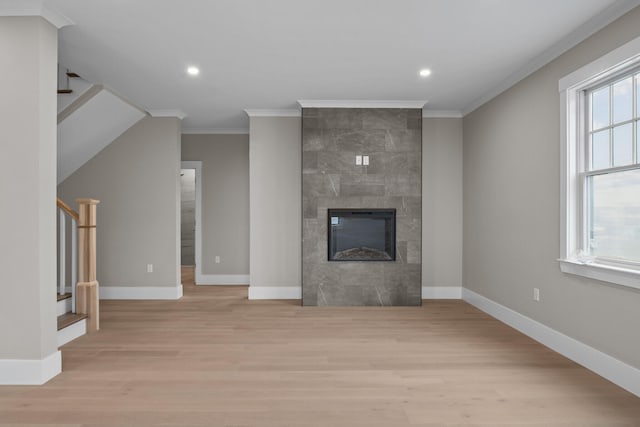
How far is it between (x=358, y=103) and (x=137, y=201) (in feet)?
10.8

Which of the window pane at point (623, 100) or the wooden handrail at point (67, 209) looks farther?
the wooden handrail at point (67, 209)

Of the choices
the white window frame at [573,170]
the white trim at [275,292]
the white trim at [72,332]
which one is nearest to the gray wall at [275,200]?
the white trim at [275,292]

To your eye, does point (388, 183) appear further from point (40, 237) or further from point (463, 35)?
point (40, 237)

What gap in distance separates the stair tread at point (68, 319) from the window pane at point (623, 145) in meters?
4.61

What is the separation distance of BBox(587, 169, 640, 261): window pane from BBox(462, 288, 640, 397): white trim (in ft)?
2.36

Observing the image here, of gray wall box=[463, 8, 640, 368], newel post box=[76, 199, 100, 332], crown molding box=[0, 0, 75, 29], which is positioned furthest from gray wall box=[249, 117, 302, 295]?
crown molding box=[0, 0, 75, 29]

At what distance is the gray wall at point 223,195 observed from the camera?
6.71 metres

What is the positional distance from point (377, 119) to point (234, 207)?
285cm

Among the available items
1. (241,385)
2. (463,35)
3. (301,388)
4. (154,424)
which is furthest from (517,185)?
(154,424)

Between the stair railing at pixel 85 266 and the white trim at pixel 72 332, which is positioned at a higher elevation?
the stair railing at pixel 85 266

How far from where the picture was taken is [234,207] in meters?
6.72

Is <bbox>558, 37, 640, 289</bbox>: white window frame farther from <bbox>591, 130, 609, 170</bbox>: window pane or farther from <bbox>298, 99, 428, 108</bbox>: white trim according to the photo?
<bbox>298, 99, 428, 108</bbox>: white trim

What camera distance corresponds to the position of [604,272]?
113 inches

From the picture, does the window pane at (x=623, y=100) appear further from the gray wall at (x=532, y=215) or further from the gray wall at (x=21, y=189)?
the gray wall at (x=21, y=189)
